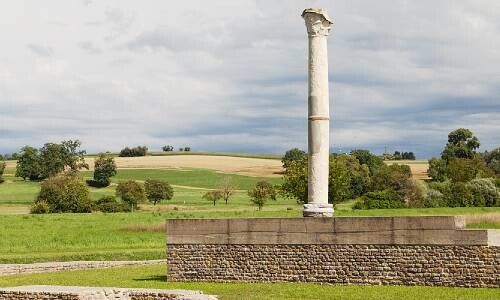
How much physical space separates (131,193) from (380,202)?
29.2 m

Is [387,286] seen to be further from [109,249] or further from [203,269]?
[109,249]

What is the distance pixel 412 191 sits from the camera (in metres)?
90.2

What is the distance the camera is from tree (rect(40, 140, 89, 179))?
406 ft

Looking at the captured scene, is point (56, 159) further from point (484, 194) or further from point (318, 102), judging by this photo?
point (318, 102)

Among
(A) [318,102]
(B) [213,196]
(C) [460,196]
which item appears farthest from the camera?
(B) [213,196]

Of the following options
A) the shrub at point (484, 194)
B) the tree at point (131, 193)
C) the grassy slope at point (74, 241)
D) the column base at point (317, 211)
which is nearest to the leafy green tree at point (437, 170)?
the shrub at point (484, 194)

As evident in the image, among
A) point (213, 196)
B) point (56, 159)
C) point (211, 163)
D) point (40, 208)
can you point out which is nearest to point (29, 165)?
point (56, 159)

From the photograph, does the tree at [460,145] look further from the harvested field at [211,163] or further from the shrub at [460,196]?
the shrub at [460,196]

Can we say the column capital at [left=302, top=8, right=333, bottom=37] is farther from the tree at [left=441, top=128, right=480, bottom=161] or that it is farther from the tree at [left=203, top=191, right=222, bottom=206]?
the tree at [left=441, top=128, right=480, bottom=161]

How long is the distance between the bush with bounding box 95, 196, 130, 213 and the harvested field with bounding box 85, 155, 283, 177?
125 feet

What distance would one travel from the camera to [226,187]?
107312 millimetres

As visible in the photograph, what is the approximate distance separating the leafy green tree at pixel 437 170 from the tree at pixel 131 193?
3767 cm

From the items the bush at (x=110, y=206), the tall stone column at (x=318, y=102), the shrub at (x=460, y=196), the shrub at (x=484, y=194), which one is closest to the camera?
the tall stone column at (x=318, y=102)

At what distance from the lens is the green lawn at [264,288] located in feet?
74.5
